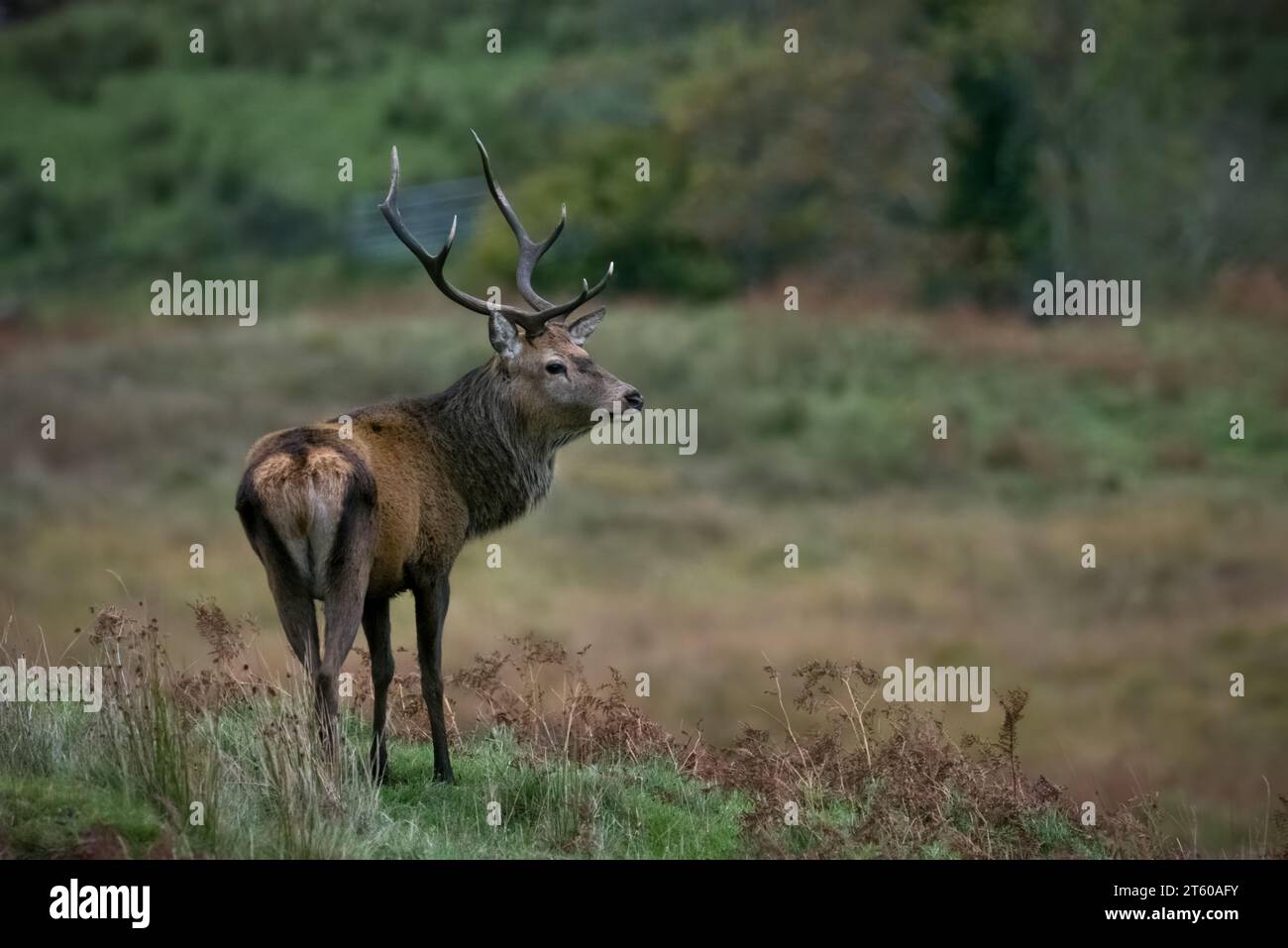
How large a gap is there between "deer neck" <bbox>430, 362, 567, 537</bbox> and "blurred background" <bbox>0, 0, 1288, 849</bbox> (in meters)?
7.79

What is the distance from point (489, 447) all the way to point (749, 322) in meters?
33.1

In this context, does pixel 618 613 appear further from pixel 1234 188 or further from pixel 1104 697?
pixel 1234 188

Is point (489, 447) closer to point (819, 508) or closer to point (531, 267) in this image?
point (531, 267)

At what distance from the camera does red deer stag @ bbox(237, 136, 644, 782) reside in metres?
9.65

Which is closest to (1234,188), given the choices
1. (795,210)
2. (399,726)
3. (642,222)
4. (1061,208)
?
(1061,208)

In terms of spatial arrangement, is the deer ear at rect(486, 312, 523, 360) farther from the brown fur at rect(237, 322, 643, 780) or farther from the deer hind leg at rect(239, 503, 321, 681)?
the deer hind leg at rect(239, 503, 321, 681)

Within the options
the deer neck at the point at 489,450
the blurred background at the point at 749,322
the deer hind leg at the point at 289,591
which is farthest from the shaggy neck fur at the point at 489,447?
the blurred background at the point at 749,322

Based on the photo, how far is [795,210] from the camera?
52656 millimetres

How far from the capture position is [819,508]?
1379 inches

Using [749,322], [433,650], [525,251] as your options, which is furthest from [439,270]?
[749,322]

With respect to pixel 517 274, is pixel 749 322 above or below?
above

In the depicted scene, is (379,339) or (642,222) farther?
(642,222)

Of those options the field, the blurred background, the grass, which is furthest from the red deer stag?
the field
